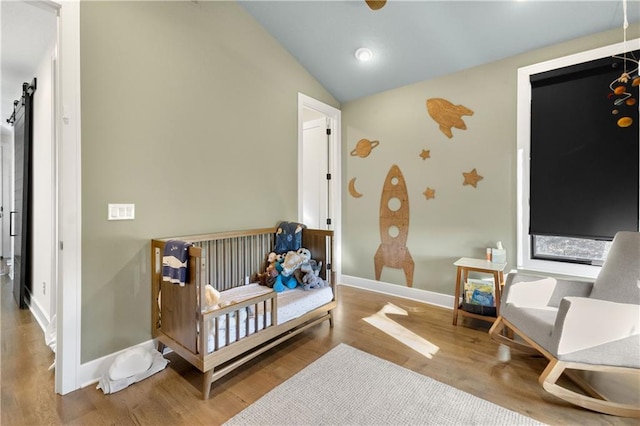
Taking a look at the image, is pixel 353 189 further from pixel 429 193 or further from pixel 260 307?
pixel 260 307

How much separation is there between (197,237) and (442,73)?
10.1 ft

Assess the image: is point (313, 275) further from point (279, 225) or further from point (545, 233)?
point (545, 233)

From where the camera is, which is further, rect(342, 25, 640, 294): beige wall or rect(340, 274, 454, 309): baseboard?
rect(340, 274, 454, 309): baseboard

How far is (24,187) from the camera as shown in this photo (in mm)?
3014

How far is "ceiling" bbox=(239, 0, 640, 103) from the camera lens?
2250 mm

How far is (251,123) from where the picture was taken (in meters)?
2.81

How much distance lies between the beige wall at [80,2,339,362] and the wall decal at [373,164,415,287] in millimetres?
1502

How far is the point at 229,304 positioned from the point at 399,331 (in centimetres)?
160

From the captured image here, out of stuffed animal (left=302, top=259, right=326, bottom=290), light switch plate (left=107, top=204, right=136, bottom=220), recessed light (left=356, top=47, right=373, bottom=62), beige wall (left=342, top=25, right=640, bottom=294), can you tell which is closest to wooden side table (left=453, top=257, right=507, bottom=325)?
beige wall (left=342, top=25, right=640, bottom=294)

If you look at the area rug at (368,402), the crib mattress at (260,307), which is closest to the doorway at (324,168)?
the crib mattress at (260,307)

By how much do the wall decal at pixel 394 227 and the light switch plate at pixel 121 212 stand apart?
2744 mm

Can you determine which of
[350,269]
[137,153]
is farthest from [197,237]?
[350,269]

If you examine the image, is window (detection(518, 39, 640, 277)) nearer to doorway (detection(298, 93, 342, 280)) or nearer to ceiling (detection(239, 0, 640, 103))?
ceiling (detection(239, 0, 640, 103))

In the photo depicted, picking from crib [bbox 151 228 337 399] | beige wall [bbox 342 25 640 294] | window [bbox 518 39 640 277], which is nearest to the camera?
crib [bbox 151 228 337 399]
